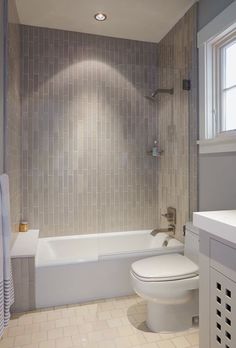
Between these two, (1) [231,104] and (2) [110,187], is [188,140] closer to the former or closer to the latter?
(1) [231,104]

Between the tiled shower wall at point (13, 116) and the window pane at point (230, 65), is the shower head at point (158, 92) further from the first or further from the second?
the tiled shower wall at point (13, 116)

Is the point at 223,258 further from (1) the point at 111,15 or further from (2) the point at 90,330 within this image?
(1) the point at 111,15

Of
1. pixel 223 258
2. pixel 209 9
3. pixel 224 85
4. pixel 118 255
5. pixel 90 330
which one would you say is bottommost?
pixel 90 330

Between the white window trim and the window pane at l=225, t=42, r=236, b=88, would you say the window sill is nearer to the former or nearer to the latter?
the white window trim

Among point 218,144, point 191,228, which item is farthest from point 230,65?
point 191,228

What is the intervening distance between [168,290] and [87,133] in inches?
68.7

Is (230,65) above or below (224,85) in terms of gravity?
above

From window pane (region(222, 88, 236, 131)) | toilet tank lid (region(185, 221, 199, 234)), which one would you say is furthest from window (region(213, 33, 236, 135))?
toilet tank lid (region(185, 221, 199, 234))

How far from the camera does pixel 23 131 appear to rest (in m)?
2.62

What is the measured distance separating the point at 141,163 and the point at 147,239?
0.82m

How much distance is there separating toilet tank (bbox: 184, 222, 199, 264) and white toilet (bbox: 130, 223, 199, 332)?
13 cm

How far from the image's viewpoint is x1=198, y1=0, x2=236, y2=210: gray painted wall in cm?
182

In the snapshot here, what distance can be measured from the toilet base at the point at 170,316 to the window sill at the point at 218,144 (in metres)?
1.02

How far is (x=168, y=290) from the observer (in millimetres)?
1662
